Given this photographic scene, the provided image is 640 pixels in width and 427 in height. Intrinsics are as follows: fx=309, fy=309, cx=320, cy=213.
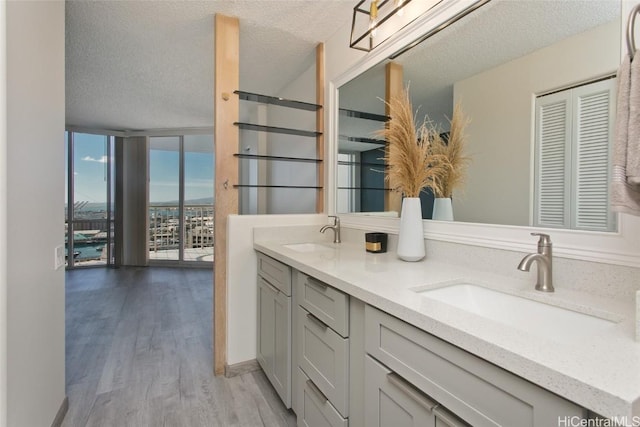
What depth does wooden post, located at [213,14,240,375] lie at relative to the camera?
2141 millimetres

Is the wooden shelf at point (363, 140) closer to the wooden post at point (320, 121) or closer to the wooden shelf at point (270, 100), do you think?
the wooden post at point (320, 121)

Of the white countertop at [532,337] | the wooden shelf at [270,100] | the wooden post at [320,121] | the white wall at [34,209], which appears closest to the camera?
the white countertop at [532,337]

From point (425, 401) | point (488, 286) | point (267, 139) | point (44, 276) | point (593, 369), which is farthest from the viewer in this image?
point (267, 139)

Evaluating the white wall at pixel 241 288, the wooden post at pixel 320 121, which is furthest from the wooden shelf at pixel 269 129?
the white wall at pixel 241 288

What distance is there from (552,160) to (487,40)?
62cm

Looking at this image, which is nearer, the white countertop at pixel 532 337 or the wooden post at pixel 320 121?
the white countertop at pixel 532 337

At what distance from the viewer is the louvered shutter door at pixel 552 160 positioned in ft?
3.51

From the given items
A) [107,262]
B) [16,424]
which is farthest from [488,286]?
[107,262]

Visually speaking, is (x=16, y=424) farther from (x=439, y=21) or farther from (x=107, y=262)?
(x=107, y=262)

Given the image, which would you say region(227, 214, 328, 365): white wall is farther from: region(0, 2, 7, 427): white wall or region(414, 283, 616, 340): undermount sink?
region(414, 283, 616, 340): undermount sink

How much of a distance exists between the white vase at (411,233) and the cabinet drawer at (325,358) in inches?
21.0

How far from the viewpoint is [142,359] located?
92.4 inches

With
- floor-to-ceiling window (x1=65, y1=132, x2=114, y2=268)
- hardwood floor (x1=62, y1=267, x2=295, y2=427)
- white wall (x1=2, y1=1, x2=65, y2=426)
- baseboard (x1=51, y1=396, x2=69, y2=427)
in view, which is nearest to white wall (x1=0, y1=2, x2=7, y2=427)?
white wall (x1=2, y1=1, x2=65, y2=426)

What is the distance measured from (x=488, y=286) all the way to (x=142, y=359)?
96.9 inches
